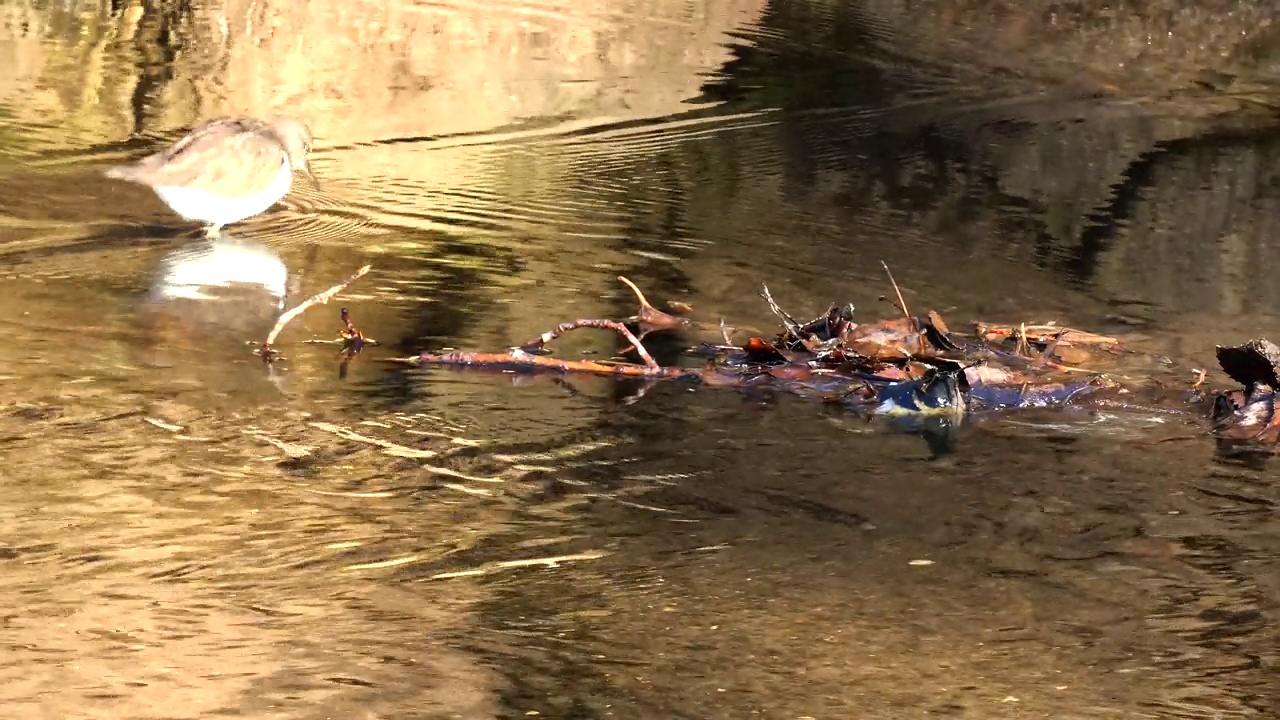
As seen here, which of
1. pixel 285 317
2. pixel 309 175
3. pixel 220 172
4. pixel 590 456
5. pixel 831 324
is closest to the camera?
pixel 590 456

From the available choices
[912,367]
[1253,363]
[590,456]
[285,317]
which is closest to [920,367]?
[912,367]

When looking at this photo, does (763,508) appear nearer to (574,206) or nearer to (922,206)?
(574,206)

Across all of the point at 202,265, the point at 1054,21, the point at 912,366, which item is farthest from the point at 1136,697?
the point at 1054,21

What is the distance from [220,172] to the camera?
19.0ft

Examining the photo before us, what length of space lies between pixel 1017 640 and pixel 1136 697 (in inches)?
10.7

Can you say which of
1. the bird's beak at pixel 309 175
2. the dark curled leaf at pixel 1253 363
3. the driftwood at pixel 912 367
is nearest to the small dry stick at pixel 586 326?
the driftwood at pixel 912 367

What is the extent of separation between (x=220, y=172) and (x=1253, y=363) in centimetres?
337

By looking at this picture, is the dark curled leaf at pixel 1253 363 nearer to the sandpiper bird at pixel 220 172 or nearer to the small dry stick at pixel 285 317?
the small dry stick at pixel 285 317

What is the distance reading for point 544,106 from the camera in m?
8.80

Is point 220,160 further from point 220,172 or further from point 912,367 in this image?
point 912,367

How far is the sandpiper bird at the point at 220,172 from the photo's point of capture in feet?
19.0

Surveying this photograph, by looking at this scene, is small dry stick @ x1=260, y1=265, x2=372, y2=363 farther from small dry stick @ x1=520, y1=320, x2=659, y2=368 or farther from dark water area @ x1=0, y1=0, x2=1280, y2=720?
small dry stick @ x1=520, y1=320, x2=659, y2=368

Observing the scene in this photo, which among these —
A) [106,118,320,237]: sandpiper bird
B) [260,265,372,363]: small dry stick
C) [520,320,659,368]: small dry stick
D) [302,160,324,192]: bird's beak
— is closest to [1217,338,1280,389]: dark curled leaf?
[520,320,659,368]: small dry stick

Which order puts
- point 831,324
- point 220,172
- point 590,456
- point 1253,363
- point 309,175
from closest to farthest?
point 590,456 → point 1253,363 → point 831,324 → point 220,172 → point 309,175
